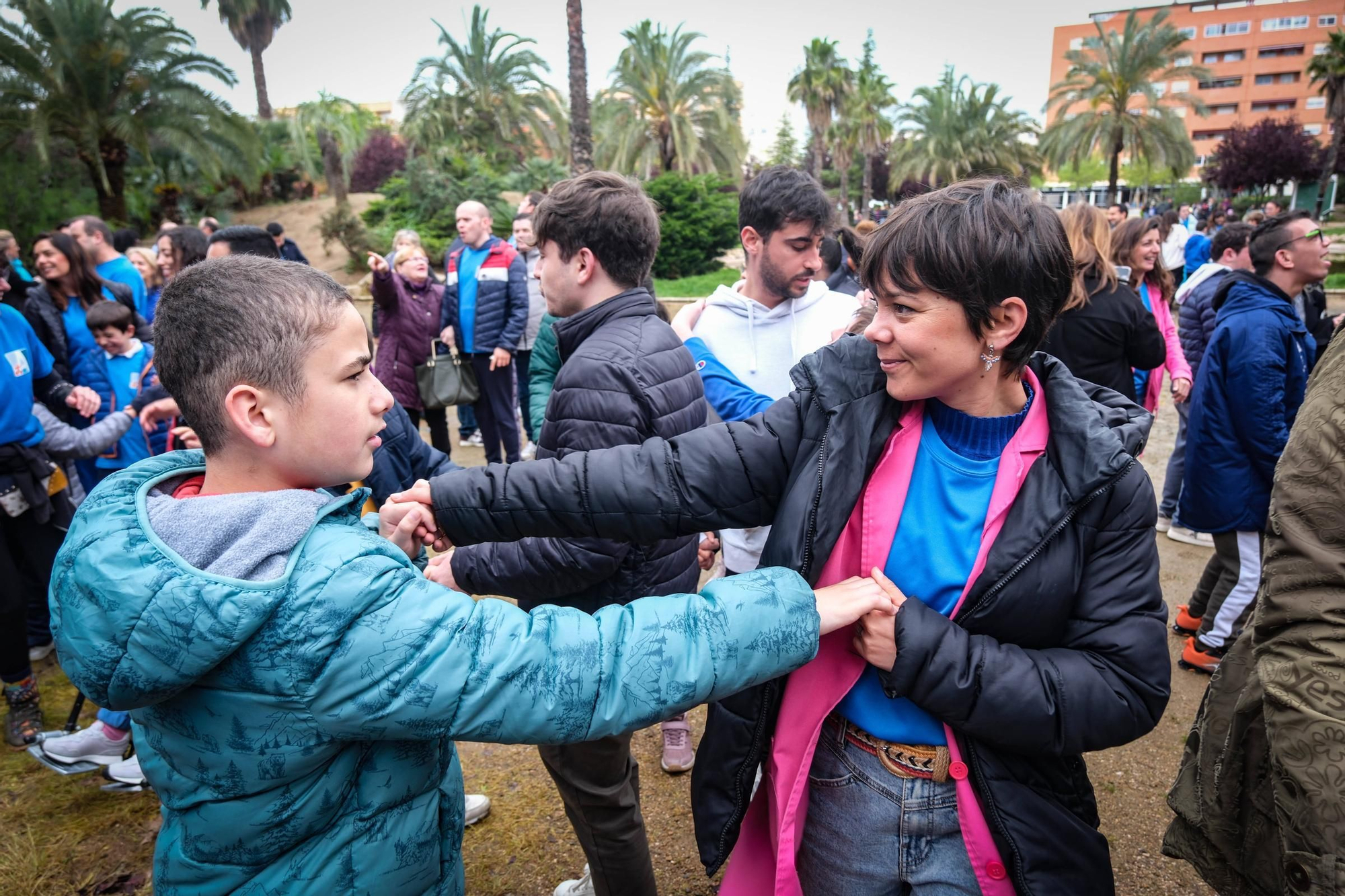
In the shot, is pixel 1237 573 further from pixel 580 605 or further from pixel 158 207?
pixel 158 207

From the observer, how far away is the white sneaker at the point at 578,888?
8.93 ft

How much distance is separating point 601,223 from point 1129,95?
3706cm

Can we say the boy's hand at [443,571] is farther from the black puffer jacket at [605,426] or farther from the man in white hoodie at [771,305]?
the man in white hoodie at [771,305]

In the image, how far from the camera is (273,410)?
1.35m

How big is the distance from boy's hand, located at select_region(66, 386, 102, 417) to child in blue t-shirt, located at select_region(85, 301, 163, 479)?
200mm

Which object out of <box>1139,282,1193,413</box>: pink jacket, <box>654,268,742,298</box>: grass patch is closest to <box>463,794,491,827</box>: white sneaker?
<box>1139,282,1193,413</box>: pink jacket

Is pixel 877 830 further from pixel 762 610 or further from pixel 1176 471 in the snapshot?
pixel 1176 471

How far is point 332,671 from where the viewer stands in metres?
1.20

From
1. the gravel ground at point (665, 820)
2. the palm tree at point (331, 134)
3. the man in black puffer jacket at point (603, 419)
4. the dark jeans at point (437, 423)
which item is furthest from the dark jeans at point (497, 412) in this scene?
the palm tree at point (331, 134)

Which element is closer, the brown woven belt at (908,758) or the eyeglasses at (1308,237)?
the brown woven belt at (908,758)

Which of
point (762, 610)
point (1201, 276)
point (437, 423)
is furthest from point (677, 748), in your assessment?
point (1201, 276)

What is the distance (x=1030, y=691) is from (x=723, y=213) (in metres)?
22.2

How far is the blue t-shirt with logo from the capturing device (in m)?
3.51

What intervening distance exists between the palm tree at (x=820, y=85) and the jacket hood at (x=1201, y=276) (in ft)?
98.3
